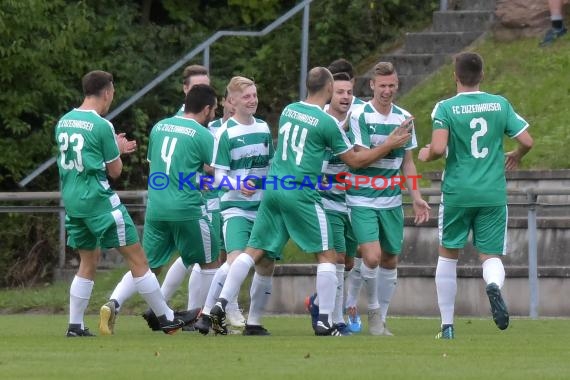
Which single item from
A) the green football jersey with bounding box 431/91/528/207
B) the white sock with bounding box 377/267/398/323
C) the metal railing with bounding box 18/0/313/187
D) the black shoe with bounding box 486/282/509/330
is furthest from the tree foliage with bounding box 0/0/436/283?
the black shoe with bounding box 486/282/509/330

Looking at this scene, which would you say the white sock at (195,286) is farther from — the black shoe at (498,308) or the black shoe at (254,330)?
the black shoe at (498,308)

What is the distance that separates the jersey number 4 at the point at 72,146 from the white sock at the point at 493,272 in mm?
3161

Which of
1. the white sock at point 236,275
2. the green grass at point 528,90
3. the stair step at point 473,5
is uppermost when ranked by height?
the stair step at point 473,5

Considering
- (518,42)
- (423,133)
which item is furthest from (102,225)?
(518,42)

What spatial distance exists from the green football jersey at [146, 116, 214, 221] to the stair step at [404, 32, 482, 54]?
9.39 metres

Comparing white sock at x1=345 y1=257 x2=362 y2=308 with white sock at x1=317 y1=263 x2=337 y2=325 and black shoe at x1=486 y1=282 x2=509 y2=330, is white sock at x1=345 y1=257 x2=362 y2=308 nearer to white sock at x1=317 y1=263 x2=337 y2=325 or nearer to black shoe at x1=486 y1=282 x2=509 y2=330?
white sock at x1=317 y1=263 x2=337 y2=325

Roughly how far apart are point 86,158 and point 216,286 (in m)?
1.76

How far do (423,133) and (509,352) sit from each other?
31.1 feet

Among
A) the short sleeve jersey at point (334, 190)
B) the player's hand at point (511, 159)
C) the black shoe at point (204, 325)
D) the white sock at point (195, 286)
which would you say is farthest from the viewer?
the white sock at point (195, 286)

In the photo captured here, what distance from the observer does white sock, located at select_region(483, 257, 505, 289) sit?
12.4 m

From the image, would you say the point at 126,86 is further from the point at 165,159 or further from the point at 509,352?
the point at 509,352

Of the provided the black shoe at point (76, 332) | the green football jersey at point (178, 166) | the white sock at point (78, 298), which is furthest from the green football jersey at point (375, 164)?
the black shoe at point (76, 332)

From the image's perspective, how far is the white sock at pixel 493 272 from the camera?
40.6 ft

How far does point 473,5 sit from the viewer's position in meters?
23.2
